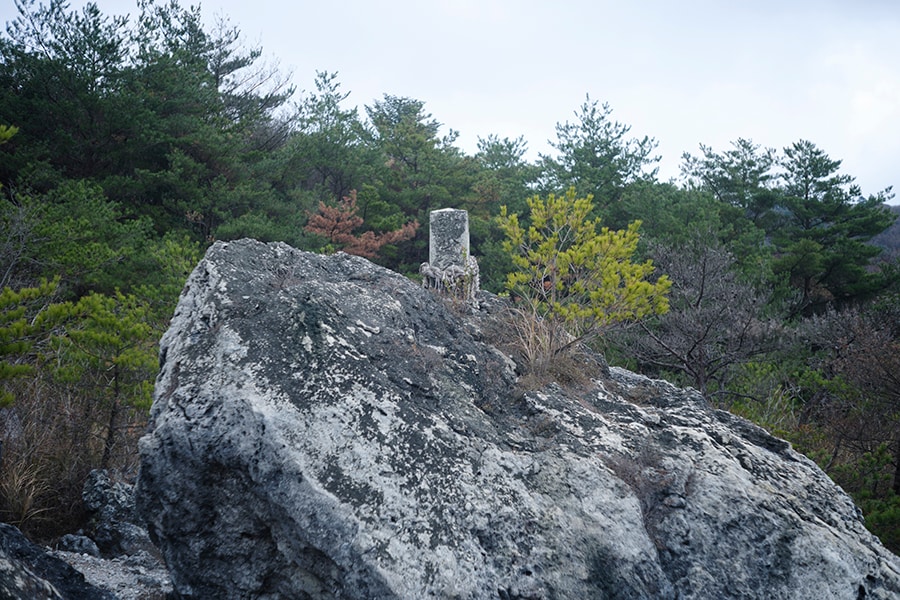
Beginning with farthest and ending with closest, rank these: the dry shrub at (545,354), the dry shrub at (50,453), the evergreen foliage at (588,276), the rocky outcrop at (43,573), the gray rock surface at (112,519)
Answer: the dry shrub at (50,453) → the gray rock surface at (112,519) → the evergreen foliage at (588,276) → the dry shrub at (545,354) → the rocky outcrop at (43,573)

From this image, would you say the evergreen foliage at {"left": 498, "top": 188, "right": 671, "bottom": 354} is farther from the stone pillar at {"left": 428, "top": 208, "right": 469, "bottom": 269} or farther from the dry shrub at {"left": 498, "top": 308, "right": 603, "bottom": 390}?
the stone pillar at {"left": 428, "top": 208, "right": 469, "bottom": 269}

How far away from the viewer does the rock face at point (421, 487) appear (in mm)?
2404

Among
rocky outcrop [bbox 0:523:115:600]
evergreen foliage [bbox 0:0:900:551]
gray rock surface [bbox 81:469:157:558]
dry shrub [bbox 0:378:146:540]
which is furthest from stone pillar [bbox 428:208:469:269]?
rocky outcrop [bbox 0:523:115:600]

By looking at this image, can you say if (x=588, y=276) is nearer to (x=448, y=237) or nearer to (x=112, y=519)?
(x=448, y=237)

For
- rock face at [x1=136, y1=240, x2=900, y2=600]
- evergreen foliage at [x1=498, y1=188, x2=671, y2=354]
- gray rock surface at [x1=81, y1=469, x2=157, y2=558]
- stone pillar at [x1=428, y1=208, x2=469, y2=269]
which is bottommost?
gray rock surface at [x1=81, y1=469, x2=157, y2=558]

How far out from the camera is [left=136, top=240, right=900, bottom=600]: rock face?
7.89 ft

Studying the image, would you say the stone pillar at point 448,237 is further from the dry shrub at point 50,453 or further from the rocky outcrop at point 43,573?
the rocky outcrop at point 43,573

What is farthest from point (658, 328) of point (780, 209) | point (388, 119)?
point (388, 119)

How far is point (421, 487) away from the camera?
8.37 feet

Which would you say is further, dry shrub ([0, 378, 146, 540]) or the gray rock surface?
dry shrub ([0, 378, 146, 540])

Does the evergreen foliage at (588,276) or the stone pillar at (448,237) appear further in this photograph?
the stone pillar at (448,237)

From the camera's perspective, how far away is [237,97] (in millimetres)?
18297

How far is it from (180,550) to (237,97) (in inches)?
708

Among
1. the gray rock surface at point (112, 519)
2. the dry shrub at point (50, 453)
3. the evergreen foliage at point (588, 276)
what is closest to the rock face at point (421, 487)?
the evergreen foliage at point (588, 276)
